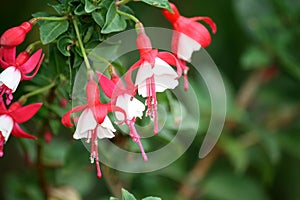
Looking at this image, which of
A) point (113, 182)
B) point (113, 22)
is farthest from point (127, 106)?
point (113, 182)

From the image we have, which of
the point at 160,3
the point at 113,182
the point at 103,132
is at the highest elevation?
the point at 160,3

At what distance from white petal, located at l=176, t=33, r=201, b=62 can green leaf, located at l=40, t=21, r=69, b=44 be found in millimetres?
179

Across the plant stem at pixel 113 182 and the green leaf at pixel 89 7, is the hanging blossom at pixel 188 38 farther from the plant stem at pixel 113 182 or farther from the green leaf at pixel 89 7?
the plant stem at pixel 113 182

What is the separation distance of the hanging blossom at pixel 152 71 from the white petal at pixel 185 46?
0.29ft

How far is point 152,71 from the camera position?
35.1 inches

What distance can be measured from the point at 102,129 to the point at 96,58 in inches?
4.8

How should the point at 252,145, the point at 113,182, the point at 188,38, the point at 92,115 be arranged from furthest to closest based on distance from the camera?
the point at 252,145
the point at 113,182
the point at 188,38
the point at 92,115

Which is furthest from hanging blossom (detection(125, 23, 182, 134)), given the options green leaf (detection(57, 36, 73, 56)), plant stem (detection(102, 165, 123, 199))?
plant stem (detection(102, 165, 123, 199))

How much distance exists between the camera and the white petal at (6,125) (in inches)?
37.3

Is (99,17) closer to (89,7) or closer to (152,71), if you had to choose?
(89,7)

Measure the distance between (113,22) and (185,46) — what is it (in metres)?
0.13

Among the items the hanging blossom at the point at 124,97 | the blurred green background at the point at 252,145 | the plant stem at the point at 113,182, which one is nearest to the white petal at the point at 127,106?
the hanging blossom at the point at 124,97

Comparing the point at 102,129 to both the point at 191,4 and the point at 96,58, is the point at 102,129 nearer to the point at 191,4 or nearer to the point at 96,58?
the point at 96,58

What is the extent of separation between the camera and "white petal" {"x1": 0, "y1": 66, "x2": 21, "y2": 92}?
2.95 feet
